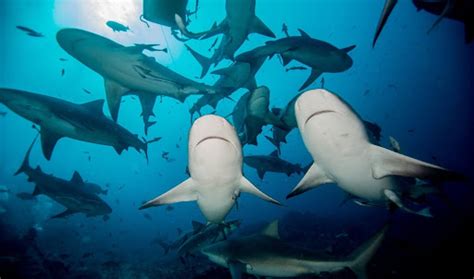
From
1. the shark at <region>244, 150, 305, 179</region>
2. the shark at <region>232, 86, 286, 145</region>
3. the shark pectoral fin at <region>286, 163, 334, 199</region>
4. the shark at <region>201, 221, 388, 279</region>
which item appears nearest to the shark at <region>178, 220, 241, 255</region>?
the shark at <region>201, 221, 388, 279</region>

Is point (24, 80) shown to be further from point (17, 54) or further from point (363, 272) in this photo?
point (363, 272)

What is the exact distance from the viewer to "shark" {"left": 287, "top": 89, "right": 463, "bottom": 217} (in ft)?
8.52

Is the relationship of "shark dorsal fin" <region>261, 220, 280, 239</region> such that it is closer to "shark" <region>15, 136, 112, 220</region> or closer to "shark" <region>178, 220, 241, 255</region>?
"shark" <region>178, 220, 241, 255</region>

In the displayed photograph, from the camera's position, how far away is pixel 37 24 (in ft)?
99.6

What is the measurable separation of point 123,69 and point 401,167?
18.0ft

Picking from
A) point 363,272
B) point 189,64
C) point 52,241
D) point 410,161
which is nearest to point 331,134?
point 410,161

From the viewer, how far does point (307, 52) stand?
18.8 feet

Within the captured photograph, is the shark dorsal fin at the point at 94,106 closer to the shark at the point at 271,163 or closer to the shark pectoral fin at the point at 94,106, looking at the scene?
the shark pectoral fin at the point at 94,106

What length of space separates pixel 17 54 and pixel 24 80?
33.1 ft

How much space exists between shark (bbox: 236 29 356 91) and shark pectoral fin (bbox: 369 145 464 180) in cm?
331

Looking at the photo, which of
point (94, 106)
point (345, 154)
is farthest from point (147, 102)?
point (345, 154)

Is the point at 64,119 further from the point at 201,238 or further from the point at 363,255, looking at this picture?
the point at 363,255

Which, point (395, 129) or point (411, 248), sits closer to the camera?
point (411, 248)

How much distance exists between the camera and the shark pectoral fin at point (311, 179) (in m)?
3.48
